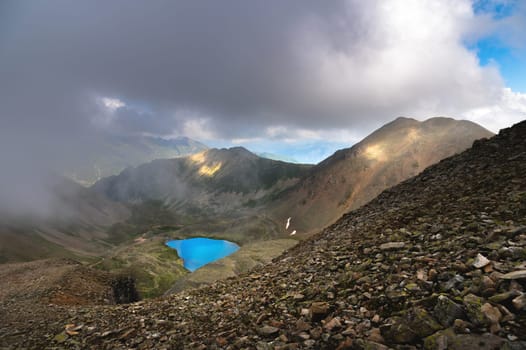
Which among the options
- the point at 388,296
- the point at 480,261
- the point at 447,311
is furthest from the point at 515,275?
the point at 388,296

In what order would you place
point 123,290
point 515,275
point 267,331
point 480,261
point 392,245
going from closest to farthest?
point 515,275 → point 480,261 → point 267,331 → point 392,245 → point 123,290

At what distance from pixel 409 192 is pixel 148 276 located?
123m

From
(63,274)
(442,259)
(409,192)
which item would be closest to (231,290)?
(442,259)

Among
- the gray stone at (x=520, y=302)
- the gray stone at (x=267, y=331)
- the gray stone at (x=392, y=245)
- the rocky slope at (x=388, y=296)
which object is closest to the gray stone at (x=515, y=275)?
the rocky slope at (x=388, y=296)

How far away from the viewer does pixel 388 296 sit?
6.85 metres

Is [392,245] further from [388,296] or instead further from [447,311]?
[447,311]

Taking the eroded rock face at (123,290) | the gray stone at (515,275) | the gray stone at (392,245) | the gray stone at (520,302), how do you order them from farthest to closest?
the eroded rock face at (123,290), the gray stone at (392,245), the gray stone at (515,275), the gray stone at (520,302)

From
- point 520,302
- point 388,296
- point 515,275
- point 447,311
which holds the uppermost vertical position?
point 515,275

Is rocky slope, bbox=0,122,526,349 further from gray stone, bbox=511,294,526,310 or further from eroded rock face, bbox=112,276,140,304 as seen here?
eroded rock face, bbox=112,276,140,304

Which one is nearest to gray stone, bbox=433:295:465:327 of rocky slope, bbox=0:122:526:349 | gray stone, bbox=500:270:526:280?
rocky slope, bbox=0:122:526:349

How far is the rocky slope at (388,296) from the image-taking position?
5.29m

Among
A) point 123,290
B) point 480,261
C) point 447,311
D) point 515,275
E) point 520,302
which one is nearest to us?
point 520,302

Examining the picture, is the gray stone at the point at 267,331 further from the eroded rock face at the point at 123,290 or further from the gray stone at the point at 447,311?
the eroded rock face at the point at 123,290

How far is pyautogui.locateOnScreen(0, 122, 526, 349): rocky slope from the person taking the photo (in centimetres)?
529
